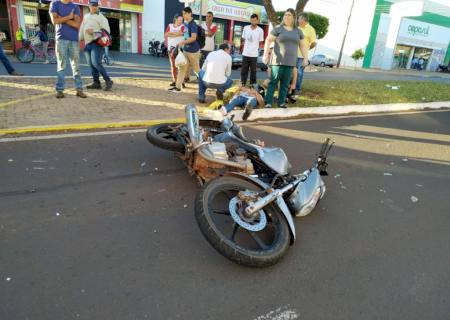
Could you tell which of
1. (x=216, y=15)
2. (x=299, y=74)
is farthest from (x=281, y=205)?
(x=216, y=15)

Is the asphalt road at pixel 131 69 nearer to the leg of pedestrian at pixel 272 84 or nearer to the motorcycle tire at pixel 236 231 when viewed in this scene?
the leg of pedestrian at pixel 272 84

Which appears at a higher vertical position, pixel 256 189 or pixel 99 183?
pixel 256 189

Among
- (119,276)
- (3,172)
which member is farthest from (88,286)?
(3,172)

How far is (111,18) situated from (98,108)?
2271 centimetres

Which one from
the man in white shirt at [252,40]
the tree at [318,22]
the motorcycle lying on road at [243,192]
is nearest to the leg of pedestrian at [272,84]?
the man in white shirt at [252,40]

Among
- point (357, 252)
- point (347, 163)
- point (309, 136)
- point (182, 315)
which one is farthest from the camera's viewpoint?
point (309, 136)

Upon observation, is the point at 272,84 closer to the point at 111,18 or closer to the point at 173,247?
the point at 173,247

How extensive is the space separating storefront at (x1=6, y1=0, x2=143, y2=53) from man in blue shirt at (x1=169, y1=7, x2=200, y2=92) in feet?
47.3

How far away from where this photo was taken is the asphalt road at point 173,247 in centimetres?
232

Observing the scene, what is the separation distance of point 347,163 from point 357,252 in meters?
2.42

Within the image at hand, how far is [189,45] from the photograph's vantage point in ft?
28.7

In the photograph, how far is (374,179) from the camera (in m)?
4.77

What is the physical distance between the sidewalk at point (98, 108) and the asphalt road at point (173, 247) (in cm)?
90

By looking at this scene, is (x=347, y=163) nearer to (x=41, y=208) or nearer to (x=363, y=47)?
(x=41, y=208)
